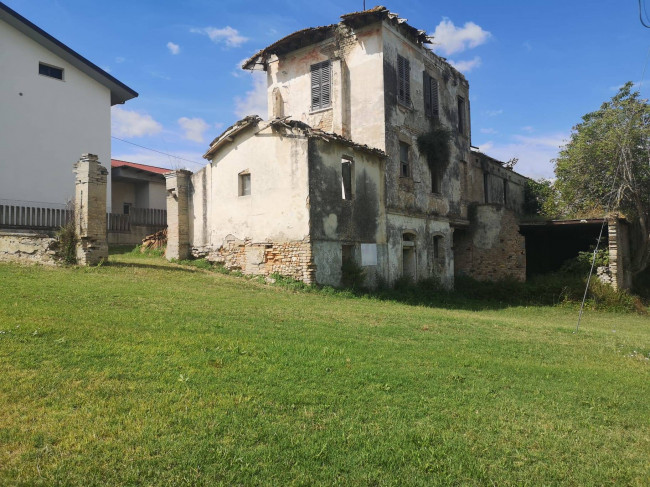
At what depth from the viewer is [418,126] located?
21453 millimetres

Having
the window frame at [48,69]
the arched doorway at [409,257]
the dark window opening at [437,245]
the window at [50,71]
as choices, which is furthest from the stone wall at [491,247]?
the window at [50,71]

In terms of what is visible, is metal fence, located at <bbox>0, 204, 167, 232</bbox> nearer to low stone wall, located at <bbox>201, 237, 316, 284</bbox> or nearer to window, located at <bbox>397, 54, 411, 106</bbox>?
low stone wall, located at <bbox>201, 237, 316, 284</bbox>

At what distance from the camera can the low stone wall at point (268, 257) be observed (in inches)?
632

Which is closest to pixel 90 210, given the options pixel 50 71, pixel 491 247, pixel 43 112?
pixel 43 112

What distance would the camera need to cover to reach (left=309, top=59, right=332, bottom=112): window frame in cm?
2061

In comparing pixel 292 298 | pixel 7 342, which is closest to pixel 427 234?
pixel 292 298

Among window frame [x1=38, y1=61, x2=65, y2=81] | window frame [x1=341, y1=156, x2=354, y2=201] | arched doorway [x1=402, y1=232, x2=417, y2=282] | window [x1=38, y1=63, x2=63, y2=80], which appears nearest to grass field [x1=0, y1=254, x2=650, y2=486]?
window frame [x1=341, y1=156, x2=354, y2=201]

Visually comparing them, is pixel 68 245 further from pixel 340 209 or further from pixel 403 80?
pixel 403 80

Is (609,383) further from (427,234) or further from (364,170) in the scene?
(427,234)

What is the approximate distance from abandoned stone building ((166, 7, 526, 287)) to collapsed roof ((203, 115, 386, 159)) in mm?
51

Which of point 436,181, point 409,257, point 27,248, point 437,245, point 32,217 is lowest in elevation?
point 409,257

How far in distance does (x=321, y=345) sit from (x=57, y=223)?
17.3 metres

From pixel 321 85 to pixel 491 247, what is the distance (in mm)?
11105

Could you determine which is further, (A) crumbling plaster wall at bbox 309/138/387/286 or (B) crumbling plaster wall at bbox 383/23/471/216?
(B) crumbling plaster wall at bbox 383/23/471/216
